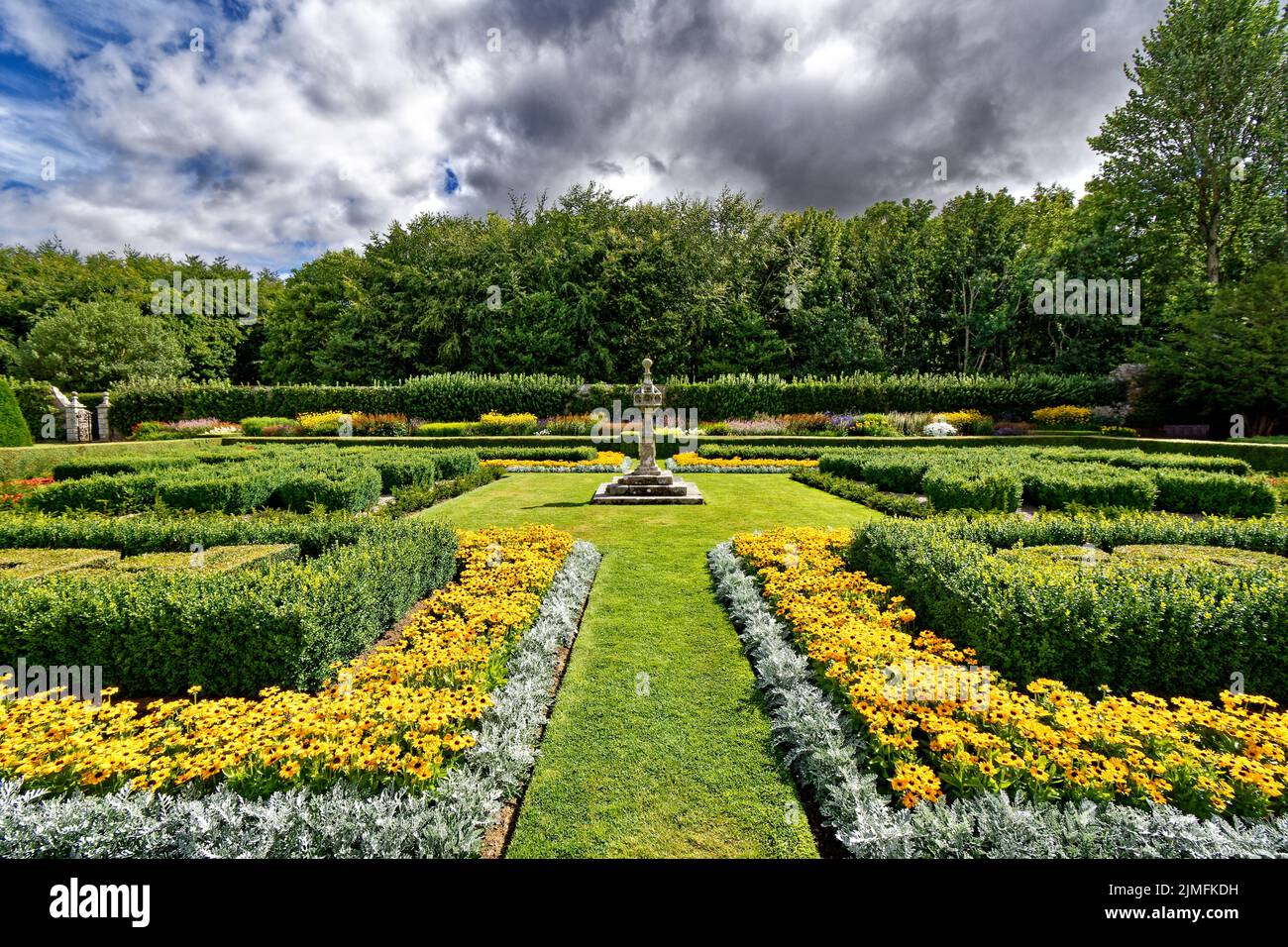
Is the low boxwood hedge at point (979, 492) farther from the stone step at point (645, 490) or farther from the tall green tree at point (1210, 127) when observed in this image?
the tall green tree at point (1210, 127)

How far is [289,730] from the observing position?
334 cm

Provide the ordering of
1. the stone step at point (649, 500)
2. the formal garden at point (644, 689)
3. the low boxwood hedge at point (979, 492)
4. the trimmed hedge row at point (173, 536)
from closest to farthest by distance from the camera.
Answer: the formal garden at point (644, 689) < the trimmed hedge row at point (173, 536) < the low boxwood hedge at point (979, 492) < the stone step at point (649, 500)

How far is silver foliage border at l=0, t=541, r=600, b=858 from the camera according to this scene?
2426 millimetres

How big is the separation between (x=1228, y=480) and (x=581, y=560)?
11290mm

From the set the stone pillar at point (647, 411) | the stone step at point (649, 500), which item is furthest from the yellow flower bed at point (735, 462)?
the stone step at point (649, 500)

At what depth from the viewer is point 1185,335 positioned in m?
20.8

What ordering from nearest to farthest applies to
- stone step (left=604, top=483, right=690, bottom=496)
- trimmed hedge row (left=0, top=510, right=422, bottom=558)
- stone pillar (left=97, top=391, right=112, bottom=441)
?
trimmed hedge row (left=0, top=510, right=422, bottom=558)
stone step (left=604, top=483, right=690, bottom=496)
stone pillar (left=97, top=391, right=112, bottom=441)

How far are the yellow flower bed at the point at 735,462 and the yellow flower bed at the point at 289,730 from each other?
12.0m

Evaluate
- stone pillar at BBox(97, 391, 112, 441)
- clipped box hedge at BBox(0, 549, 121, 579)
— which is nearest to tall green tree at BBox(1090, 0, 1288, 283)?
clipped box hedge at BBox(0, 549, 121, 579)

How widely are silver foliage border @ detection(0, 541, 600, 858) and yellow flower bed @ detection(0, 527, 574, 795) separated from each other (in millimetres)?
126

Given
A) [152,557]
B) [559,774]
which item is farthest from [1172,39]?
[152,557]

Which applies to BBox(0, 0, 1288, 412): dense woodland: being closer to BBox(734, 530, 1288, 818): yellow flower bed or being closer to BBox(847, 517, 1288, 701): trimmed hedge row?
BBox(847, 517, 1288, 701): trimmed hedge row

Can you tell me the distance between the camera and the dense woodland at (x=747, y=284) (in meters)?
24.3

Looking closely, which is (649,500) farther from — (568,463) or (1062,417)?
(1062,417)
